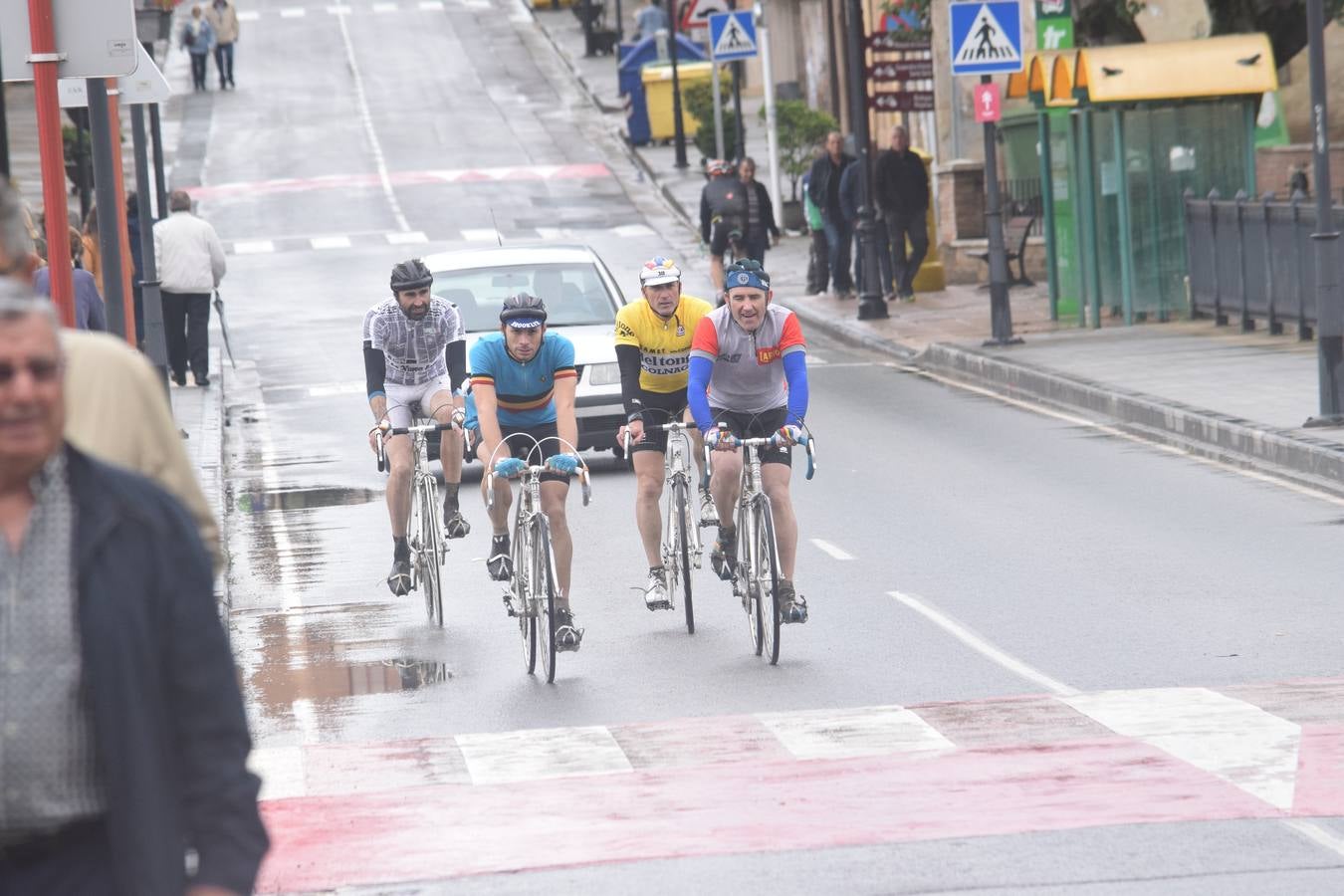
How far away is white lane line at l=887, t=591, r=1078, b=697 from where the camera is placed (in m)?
10.2

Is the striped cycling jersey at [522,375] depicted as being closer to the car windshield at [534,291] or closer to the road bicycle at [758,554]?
the road bicycle at [758,554]

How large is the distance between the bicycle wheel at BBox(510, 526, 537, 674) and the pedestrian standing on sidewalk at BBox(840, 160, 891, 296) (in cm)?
1779

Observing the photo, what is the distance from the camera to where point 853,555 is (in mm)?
14023

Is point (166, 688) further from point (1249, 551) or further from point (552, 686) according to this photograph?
point (1249, 551)

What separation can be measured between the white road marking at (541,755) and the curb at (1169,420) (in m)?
7.26

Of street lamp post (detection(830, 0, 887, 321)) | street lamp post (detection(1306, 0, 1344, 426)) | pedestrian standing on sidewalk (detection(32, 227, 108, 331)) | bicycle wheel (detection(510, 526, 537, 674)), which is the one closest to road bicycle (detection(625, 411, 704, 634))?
bicycle wheel (detection(510, 526, 537, 674))

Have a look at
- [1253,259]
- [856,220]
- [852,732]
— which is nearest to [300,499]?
[852,732]

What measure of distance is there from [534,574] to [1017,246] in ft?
76.1

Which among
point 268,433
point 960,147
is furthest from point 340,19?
point 268,433

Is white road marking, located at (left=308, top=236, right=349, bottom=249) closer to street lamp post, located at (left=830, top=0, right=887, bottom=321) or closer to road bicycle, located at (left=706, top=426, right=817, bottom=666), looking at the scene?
street lamp post, located at (left=830, top=0, right=887, bottom=321)

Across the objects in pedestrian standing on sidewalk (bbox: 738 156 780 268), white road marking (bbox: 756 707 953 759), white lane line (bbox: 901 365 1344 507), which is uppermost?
pedestrian standing on sidewalk (bbox: 738 156 780 268)

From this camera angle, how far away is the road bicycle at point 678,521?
39.2 feet

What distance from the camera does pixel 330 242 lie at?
134 feet

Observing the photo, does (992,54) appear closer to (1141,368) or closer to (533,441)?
(1141,368)
